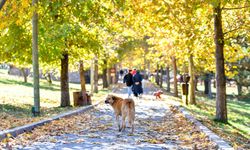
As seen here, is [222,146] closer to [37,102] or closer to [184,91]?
[37,102]

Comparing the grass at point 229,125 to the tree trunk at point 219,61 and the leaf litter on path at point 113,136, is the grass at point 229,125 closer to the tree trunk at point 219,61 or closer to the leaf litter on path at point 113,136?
the leaf litter on path at point 113,136

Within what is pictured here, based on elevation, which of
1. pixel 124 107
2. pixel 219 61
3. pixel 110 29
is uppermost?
pixel 110 29

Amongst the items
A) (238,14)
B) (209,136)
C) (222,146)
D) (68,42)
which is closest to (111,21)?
(68,42)

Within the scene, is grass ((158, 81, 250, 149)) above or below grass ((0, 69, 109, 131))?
below

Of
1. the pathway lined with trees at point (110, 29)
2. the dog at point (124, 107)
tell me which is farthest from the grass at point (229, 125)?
the dog at point (124, 107)

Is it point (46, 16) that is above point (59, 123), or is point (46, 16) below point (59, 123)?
above

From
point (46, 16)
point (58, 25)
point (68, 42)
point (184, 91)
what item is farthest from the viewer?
point (184, 91)

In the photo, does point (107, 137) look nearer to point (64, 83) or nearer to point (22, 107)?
point (22, 107)

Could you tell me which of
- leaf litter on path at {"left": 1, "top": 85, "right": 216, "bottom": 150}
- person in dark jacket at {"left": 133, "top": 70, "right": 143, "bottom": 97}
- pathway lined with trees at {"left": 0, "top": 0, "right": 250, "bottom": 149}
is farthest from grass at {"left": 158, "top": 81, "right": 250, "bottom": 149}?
person in dark jacket at {"left": 133, "top": 70, "right": 143, "bottom": 97}

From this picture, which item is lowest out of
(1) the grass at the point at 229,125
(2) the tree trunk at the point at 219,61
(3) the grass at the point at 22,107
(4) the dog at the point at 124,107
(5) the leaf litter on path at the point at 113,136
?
(1) the grass at the point at 229,125

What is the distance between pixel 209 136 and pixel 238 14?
10005 mm

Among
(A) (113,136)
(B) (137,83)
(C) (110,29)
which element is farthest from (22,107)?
(B) (137,83)

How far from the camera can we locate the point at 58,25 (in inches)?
668

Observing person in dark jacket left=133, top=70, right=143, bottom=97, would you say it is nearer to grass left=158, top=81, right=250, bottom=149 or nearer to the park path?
grass left=158, top=81, right=250, bottom=149
